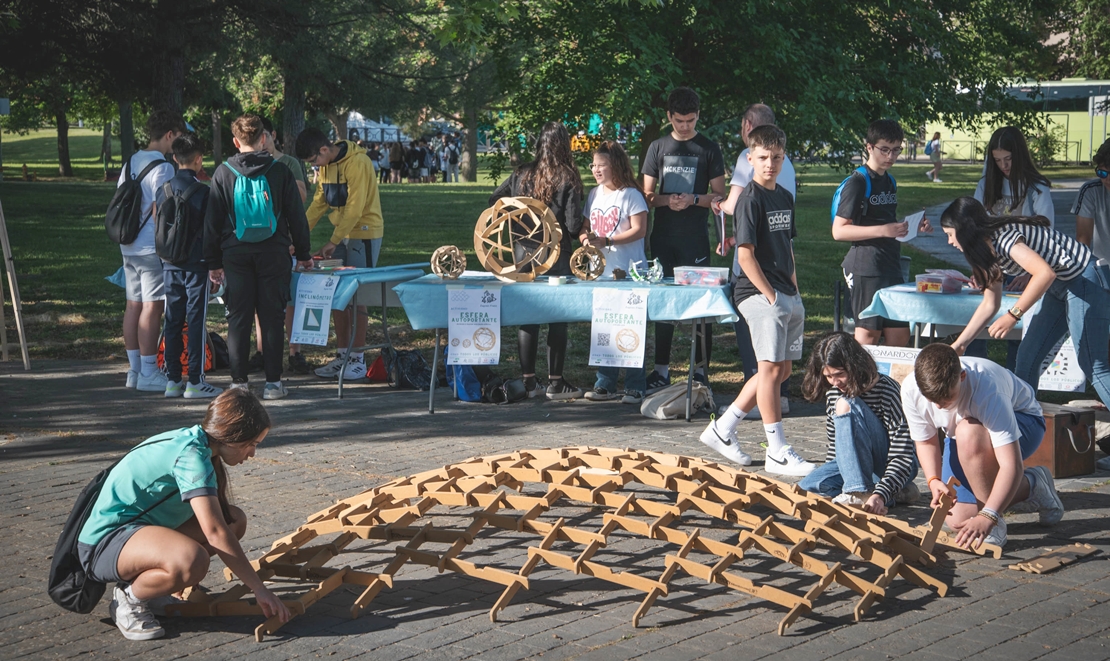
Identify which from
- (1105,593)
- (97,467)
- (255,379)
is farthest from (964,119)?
(97,467)

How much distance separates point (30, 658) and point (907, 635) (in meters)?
3.21

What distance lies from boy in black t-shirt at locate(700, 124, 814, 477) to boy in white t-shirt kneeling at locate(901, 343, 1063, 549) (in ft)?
4.24

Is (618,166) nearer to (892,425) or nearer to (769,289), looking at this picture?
(769,289)

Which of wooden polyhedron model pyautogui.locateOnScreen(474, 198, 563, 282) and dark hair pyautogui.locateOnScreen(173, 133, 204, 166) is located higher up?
dark hair pyautogui.locateOnScreen(173, 133, 204, 166)

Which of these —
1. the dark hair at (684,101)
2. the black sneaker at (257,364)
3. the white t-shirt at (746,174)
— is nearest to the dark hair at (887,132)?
the white t-shirt at (746,174)

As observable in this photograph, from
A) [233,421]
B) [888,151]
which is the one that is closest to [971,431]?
[888,151]

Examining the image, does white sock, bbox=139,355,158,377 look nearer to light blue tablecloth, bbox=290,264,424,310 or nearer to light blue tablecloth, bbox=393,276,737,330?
light blue tablecloth, bbox=290,264,424,310

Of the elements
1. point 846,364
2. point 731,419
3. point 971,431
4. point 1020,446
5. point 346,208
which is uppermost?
point 346,208

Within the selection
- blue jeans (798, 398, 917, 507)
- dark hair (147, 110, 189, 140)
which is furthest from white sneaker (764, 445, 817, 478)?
dark hair (147, 110, 189, 140)

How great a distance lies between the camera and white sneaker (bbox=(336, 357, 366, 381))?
9.69 metres

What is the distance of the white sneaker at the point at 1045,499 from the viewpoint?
5535 millimetres

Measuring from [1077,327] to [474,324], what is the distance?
3.89m

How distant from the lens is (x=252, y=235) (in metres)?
8.27

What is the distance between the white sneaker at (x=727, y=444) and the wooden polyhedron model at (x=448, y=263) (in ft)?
7.90
